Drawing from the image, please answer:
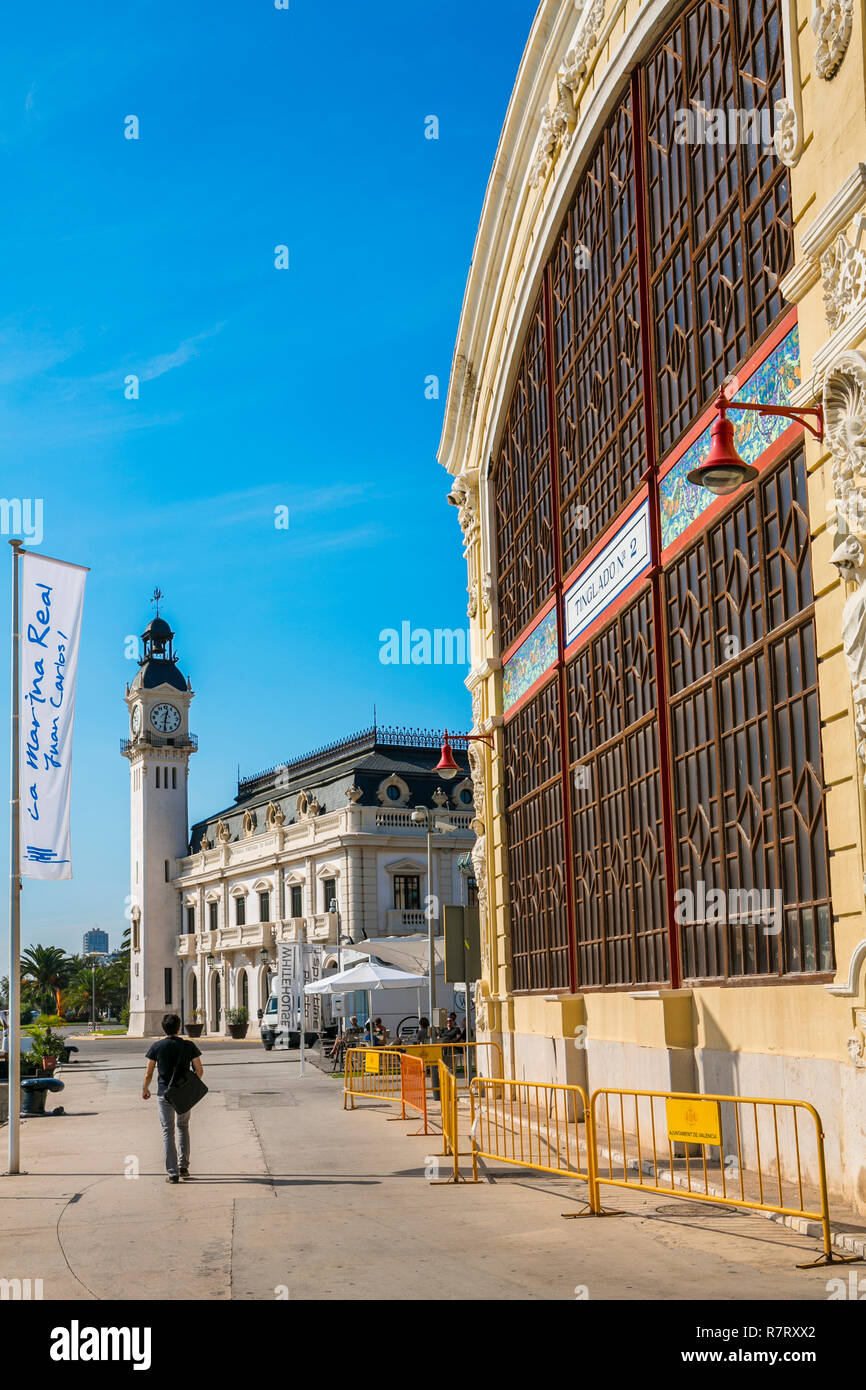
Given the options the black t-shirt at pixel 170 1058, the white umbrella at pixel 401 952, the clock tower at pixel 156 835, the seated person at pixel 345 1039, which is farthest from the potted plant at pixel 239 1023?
the black t-shirt at pixel 170 1058

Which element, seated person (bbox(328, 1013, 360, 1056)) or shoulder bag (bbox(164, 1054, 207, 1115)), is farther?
seated person (bbox(328, 1013, 360, 1056))

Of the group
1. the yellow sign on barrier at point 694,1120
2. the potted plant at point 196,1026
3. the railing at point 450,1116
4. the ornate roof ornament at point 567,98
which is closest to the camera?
Result: the yellow sign on barrier at point 694,1120

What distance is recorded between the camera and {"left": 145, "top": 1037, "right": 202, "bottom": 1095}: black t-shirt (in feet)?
47.6

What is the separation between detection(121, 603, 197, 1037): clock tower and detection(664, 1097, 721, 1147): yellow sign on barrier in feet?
257

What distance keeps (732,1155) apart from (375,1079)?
16.8 m

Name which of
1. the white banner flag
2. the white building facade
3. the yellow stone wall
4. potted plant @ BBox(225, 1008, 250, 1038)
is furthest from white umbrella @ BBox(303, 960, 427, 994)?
potted plant @ BBox(225, 1008, 250, 1038)

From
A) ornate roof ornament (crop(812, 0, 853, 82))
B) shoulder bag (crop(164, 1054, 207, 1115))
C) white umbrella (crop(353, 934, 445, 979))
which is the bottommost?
shoulder bag (crop(164, 1054, 207, 1115))

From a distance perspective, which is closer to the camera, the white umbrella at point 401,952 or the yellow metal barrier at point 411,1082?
the yellow metal barrier at point 411,1082

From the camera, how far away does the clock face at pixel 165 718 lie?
3457 inches

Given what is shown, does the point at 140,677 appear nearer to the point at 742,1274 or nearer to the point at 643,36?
the point at 643,36

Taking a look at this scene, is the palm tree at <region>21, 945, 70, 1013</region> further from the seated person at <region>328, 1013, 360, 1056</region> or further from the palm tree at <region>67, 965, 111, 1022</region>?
the seated person at <region>328, 1013, 360, 1056</region>

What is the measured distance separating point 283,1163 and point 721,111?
40.2ft

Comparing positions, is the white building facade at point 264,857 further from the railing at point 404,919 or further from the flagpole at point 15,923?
the flagpole at point 15,923

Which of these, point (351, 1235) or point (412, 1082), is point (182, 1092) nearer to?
point (351, 1235)
